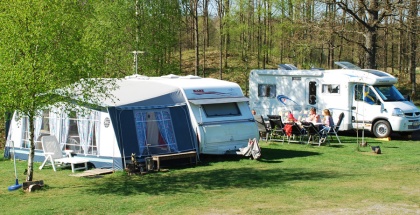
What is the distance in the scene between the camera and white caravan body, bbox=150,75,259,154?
47.8 feet

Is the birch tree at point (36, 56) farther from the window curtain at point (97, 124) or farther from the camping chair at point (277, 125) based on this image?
the camping chair at point (277, 125)

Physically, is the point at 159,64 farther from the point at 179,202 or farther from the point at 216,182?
the point at 179,202

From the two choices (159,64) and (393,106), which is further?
(159,64)

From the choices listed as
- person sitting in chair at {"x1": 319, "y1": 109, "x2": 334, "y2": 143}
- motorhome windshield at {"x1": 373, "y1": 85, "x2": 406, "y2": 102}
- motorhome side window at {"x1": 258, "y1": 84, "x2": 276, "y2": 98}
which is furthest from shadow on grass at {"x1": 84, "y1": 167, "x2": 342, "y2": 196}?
motorhome side window at {"x1": 258, "y1": 84, "x2": 276, "y2": 98}

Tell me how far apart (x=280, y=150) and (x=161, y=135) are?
395 cm

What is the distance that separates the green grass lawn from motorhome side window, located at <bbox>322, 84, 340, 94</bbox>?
4.51m

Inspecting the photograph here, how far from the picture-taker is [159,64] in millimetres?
26734

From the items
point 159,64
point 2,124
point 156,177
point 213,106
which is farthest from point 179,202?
point 159,64

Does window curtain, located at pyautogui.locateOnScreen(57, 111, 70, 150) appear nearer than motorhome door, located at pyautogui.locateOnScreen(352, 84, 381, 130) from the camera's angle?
Yes

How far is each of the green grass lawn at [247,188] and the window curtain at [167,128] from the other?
0.77m

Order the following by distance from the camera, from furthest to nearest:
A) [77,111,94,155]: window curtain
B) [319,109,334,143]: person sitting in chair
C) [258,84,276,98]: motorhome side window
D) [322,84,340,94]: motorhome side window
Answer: [258,84,276,98]: motorhome side window
[322,84,340,94]: motorhome side window
[319,109,334,143]: person sitting in chair
[77,111,94,155]: window curtain

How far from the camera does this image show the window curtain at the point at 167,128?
46.8 ft

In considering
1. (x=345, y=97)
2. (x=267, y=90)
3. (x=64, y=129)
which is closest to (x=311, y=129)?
(x=345, y=97)

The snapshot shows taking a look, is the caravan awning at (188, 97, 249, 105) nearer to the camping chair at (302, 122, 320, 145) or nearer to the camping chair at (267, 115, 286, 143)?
the camping chair at (302, 122, 320, 145)
